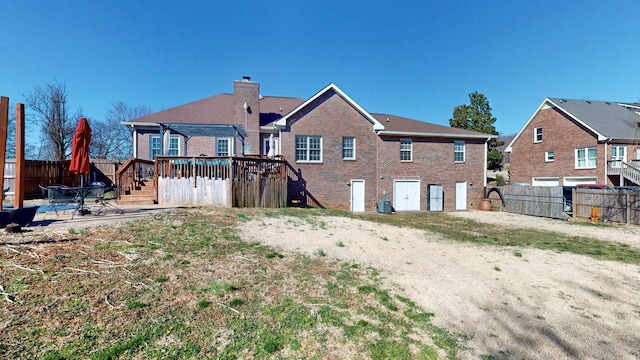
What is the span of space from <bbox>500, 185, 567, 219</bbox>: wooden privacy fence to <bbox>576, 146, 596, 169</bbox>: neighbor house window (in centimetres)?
968

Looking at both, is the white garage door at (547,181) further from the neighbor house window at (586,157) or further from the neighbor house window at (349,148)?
the neighbor house window at (349,148)

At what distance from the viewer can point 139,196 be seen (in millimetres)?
11688

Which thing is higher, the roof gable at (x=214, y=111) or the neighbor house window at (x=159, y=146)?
the roof gable at (x=214, y=111)

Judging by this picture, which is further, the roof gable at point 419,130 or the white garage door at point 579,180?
the white garage door at point 579,180

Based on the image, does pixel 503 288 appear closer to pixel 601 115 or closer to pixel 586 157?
pixel 586 157

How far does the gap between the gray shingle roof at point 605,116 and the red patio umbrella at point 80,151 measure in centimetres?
3179

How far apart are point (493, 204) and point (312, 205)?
13298mm

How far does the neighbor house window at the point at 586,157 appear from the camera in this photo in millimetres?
22203

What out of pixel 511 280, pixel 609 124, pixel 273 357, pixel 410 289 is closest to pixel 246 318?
pixel 273 357

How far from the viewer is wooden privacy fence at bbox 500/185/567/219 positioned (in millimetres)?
15953

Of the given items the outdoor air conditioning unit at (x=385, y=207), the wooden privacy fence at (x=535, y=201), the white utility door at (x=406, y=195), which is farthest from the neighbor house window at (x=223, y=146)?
the wooden privacy fence at (x=535, y=201)

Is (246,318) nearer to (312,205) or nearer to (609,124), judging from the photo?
(312,205)

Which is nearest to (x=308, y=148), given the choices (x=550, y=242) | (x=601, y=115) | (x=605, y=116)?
(x=550, y=242)

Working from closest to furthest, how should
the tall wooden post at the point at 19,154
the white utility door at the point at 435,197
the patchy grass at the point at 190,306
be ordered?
the patchy grass at the point at 190,306
the tall wooden post at the point at 19,154
the white utility door at the point at 435,197
